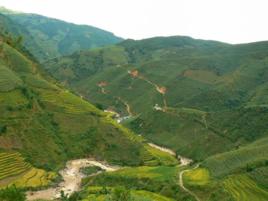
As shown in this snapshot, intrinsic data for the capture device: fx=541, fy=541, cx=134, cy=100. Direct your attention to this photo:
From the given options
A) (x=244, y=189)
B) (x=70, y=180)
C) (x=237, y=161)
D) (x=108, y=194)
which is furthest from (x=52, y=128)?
(x=244, y=189)

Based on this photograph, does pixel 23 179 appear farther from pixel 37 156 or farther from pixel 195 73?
pixel 195 73

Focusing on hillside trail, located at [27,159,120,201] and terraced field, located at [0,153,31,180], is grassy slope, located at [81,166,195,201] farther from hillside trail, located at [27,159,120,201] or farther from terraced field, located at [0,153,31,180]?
terraced field, located at [0,153,31,180]

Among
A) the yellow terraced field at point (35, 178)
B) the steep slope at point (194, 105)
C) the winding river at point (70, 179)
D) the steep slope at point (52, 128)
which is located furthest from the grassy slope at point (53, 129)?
the steep slope at point (194, 105)

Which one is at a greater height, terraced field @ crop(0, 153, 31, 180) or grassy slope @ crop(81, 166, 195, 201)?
terraced field @ crop(0, 153, 31, 180)

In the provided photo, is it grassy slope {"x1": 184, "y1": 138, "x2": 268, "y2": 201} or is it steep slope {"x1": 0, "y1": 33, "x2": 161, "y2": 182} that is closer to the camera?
grassy slope {"x1": 184, "y1": 138, "x2": 268, "y2": 201}

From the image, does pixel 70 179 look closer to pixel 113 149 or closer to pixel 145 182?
pixel 145 182

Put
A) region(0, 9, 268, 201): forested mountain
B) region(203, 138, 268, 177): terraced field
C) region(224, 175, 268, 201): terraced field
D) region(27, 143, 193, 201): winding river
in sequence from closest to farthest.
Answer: region(224, 175, 268, 201): terraced field → region(0, 9, 268, 201): forested mountain → region(27, 143, 193, 201): winding river → region(203, 138, 268, 177): terraced field

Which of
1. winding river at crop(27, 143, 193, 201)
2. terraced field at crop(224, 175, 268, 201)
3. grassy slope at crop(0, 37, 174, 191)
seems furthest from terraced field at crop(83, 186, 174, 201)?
grassy slope at crop(0, 37, 174, 191)
